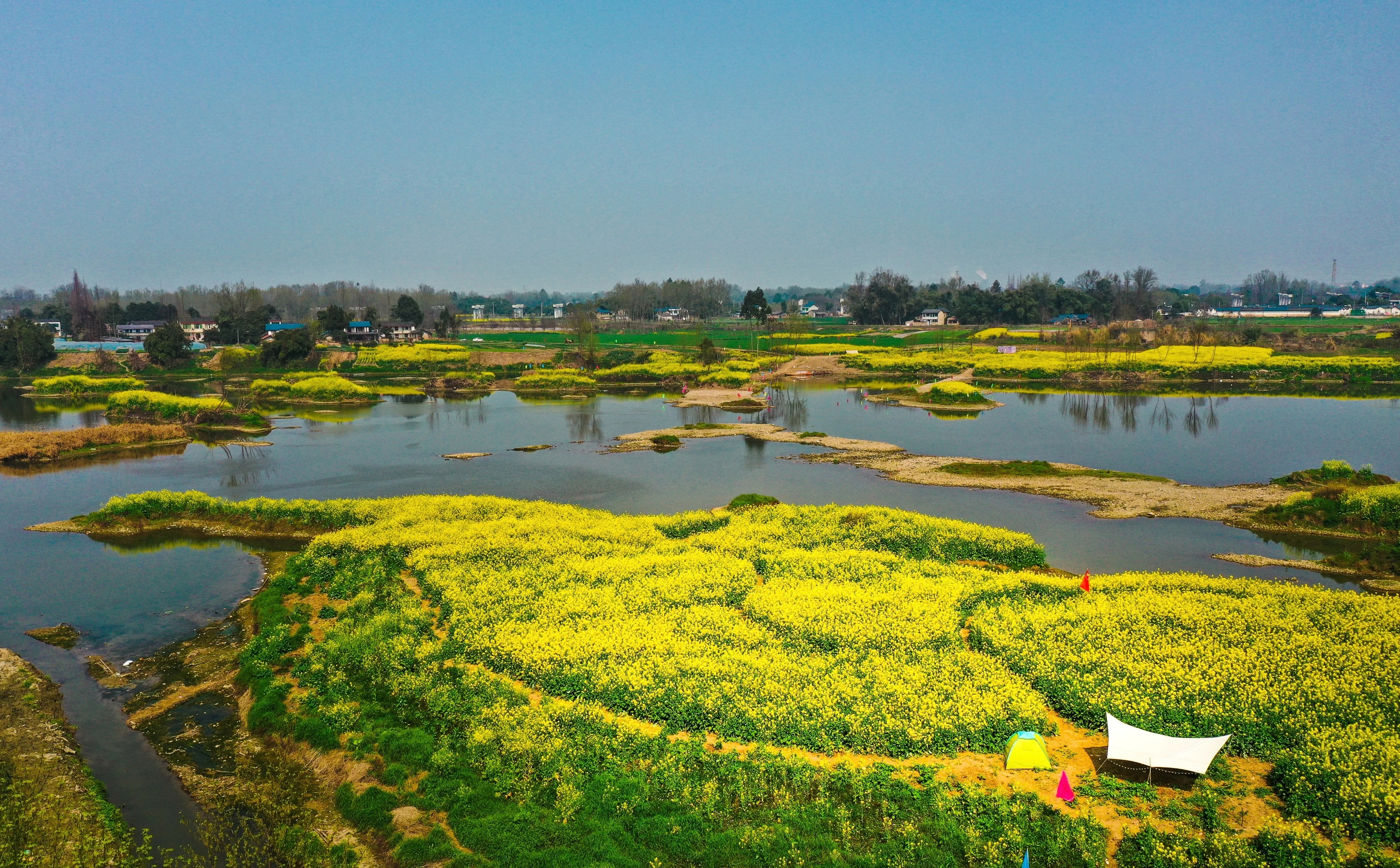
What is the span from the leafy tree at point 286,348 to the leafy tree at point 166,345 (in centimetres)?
993

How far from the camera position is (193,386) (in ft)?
268

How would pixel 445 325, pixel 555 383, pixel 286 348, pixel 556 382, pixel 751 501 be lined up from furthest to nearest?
pixel 445 325 → pixel 286 348 → pixel 556 382 → pixel 555 383 → pixel 751 501

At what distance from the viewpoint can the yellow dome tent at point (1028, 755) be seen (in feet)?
45.7

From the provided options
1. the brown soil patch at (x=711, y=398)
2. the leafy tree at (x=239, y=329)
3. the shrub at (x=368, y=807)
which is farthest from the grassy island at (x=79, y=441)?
the leafy tree at (x=239, y=329)

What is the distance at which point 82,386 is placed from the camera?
77.3 m

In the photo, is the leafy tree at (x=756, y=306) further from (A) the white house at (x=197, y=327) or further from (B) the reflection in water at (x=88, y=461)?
(B) the reflection in water at (x=88, y=461)

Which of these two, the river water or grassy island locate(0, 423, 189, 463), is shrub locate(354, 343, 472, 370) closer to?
the river water

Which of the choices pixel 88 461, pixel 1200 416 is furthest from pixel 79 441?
pixel 1200 416

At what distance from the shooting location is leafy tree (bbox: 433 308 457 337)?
124688mm

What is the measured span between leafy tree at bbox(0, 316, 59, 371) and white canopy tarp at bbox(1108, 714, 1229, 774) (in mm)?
113752

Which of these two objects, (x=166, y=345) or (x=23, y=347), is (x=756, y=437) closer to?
(x=166, y=345)

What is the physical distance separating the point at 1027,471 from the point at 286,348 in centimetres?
8193

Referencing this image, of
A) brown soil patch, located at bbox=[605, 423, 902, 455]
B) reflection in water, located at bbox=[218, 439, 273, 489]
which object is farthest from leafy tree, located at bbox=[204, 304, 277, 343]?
brown soil patch, located at bbox=[605, 423, 902, 455]

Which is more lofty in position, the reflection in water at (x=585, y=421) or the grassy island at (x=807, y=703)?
the reflection in water at (x=585, y=421)
